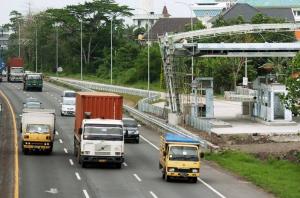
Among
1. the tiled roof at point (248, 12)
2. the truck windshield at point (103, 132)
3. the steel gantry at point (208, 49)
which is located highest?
the tiled roof at point (248, 12)

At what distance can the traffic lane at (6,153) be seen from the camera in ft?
120

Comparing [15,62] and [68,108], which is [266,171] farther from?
[15,62]

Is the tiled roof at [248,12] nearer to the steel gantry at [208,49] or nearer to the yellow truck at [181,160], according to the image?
the steel gantry at [208,49]

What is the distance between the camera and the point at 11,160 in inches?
1843

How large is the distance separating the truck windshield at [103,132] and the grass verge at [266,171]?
6.80m

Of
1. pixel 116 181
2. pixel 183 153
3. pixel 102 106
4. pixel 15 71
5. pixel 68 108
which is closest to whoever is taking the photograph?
pixel 183 153

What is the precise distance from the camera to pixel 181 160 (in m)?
38.7

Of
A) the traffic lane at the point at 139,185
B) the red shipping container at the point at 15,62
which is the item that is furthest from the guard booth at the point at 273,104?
the red shipping container at the point at 15,62

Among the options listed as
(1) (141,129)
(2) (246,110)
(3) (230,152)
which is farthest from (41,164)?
(2) (246,110)

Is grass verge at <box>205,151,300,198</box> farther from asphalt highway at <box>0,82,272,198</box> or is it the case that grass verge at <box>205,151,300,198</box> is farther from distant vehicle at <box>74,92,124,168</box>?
distant vehicle at <box>74,92,124,168</box>

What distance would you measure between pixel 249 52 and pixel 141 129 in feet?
37.0

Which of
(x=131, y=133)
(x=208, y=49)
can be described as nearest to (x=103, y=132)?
(x=131, y=133)

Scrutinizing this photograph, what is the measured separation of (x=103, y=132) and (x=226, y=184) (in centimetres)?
714

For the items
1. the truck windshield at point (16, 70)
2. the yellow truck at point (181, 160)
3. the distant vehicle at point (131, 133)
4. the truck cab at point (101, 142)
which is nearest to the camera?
the yellow truck at point (181, 160)
